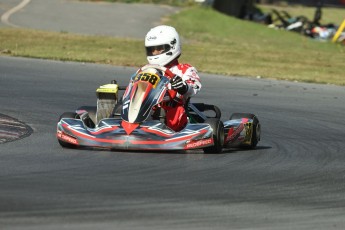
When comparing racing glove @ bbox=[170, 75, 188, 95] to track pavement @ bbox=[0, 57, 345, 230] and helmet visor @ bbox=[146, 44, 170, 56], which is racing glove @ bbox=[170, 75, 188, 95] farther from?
track pavement @ bbox=[0, 57, 345, 230]

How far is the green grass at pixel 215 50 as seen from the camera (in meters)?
19.8

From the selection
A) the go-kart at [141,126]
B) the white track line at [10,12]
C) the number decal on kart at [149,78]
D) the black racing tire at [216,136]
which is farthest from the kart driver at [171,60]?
the white track line at [10,12]

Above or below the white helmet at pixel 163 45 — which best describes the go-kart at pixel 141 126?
below

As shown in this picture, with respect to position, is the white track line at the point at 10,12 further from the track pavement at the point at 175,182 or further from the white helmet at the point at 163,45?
the white helmet at the point at 163,45

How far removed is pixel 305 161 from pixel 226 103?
17.1 ft

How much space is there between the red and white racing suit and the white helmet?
112mm

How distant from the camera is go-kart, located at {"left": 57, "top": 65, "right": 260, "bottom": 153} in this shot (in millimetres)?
9578

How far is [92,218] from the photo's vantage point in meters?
6.42

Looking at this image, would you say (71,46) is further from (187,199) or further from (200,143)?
(187,199)

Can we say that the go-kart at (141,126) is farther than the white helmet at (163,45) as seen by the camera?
No

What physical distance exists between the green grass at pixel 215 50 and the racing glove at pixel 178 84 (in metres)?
9.09

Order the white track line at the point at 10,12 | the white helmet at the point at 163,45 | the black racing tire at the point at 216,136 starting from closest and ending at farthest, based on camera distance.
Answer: the black racing tire at the point at 216,136, the white helmet at the point at 163,45, the white track line at the point at 10,12

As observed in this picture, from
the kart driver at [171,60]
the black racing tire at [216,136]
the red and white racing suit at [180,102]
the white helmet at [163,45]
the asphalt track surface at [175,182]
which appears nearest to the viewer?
the asphalt track surface at [175,182]

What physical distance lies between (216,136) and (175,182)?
6.38 feet
